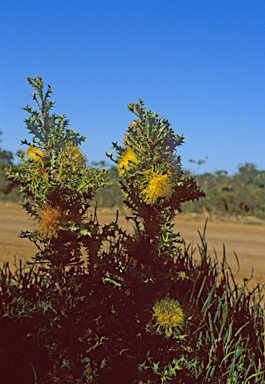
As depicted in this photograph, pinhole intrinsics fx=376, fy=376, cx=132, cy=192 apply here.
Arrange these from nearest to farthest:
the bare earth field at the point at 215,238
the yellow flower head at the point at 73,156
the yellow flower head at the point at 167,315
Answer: the yellow flower head at the point at 167,315
the yellow flower head at the point at 73,156
the bare earth field at the point at 215,238

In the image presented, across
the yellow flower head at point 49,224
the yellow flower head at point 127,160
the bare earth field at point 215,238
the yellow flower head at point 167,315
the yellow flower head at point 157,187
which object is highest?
the yellow flower head at point 127,160

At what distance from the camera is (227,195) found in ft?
48.3

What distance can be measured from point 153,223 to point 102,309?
0.60 m

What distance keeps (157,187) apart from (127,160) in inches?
11.8

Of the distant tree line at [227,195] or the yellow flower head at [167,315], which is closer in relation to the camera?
the yellow flower head at [167,315]

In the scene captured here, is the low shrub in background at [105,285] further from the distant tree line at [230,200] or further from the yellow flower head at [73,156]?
the distant tree line at [230,200]

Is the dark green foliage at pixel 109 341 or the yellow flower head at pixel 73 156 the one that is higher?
the yellow flower head at pixel 73 156

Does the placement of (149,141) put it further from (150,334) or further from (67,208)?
(150,334)

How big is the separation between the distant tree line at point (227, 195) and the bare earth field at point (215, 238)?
1.05m

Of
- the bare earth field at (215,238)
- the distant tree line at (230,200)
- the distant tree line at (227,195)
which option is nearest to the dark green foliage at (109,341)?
the bare earth field at (215,238)

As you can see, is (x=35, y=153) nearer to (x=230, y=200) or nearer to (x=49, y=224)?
(x=49, y=224)

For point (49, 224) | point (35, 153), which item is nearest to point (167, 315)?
point (49, 224)

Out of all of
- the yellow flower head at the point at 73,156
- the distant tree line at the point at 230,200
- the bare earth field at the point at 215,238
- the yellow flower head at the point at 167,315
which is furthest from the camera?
the distant tree line at the point at 230,200

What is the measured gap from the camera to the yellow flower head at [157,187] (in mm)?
2168
